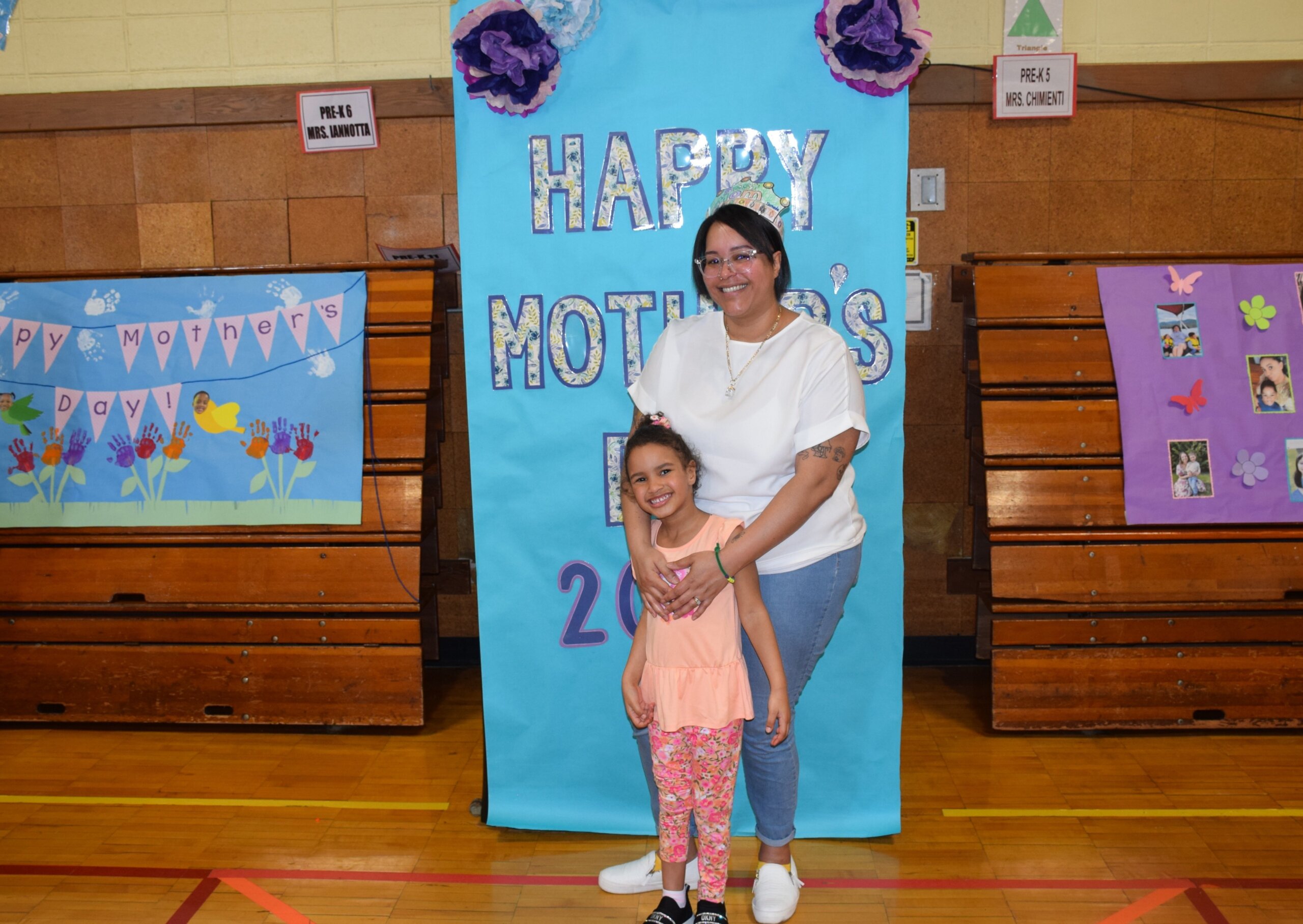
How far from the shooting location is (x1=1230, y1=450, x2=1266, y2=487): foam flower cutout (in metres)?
3.31

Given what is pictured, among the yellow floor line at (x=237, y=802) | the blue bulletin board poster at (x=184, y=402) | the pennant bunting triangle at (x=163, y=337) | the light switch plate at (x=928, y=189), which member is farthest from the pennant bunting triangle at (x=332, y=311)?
the light switch plate at (x=928, y=189)

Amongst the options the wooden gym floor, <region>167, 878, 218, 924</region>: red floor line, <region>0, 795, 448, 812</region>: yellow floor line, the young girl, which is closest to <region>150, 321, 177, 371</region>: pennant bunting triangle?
the wooden gym floor

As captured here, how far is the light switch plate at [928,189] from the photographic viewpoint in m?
3.78

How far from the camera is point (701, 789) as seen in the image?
212 cm

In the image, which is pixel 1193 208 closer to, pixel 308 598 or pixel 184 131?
pixel 308 598

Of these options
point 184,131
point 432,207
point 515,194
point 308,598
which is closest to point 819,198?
point 515,194

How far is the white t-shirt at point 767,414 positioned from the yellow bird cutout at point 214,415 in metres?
1.87

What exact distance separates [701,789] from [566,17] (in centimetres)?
180

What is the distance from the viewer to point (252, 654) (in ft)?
11.3

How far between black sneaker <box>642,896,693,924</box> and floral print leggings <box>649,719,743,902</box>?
71 millimetres

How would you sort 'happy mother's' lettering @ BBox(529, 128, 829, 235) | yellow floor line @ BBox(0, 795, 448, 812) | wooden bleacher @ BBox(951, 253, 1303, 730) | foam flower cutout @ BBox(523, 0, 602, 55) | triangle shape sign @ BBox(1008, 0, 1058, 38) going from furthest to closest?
triangle shape sign @ BBox(1008, 0, 1058, 38) → wooden bleacher @ BBox(951, 253, 1303, 730) → yellow floor line @ BBox(0, 795, 448, 812) → 'happy mother's' lettering @ BBox(529, 128, 829, 235) → foam flower cutout @ BBox(523, 0, 602, 55)

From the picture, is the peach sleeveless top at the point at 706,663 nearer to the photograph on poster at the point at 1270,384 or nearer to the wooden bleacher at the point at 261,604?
the wooden bleacher at the point at 261,604

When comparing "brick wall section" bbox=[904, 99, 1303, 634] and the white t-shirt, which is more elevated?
"brick wall section" bbox=[904, 99, 1303, 634]

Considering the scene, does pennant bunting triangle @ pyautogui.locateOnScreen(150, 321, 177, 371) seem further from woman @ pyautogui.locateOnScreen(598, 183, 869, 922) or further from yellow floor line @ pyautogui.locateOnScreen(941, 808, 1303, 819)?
yellow floor line @ pyautogui.locateOnScreen(941, 808, 1303, 819)
